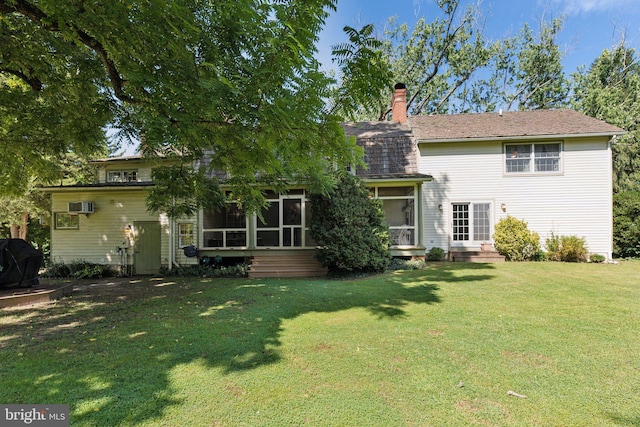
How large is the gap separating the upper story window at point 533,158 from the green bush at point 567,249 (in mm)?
2887

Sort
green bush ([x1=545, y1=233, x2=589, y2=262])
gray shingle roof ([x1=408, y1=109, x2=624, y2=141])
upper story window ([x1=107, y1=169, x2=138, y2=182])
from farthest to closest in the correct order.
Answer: upper story window ([x1=107, y1=169, x2=138, y2=182]) < gray shingle roof ([x1=408, y1=109, x2=624, y2=141]) < green bush ([x1=545, y1=233, x2=589, y2=262])

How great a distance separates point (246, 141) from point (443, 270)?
27.2ft

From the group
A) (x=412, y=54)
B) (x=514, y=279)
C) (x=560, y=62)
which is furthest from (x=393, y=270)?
(x=560, y=62)

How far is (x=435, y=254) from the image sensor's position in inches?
498

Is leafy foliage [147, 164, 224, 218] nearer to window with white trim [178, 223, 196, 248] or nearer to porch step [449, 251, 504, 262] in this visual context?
window with white trim [178, 223, 196, 248]

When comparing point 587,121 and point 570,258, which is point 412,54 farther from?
point 570,258

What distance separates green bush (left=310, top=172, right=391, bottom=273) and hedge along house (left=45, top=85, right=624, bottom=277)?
1.78m

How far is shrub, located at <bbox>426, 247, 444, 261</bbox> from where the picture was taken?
1263 cm

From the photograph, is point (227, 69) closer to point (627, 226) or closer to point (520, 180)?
point (520, 180)

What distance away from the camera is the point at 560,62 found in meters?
22.6

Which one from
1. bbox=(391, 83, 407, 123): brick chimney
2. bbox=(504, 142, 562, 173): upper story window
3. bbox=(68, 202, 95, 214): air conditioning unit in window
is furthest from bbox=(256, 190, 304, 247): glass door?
bbox=(504, 142, 562, 173): upper story window

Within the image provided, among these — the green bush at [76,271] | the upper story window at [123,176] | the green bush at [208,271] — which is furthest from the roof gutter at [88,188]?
the green bush at [208,271]

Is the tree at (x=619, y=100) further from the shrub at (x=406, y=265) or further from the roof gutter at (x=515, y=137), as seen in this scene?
the shrub at (x=406, y=265)

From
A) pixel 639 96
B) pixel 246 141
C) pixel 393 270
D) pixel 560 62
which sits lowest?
pixel 393 270
